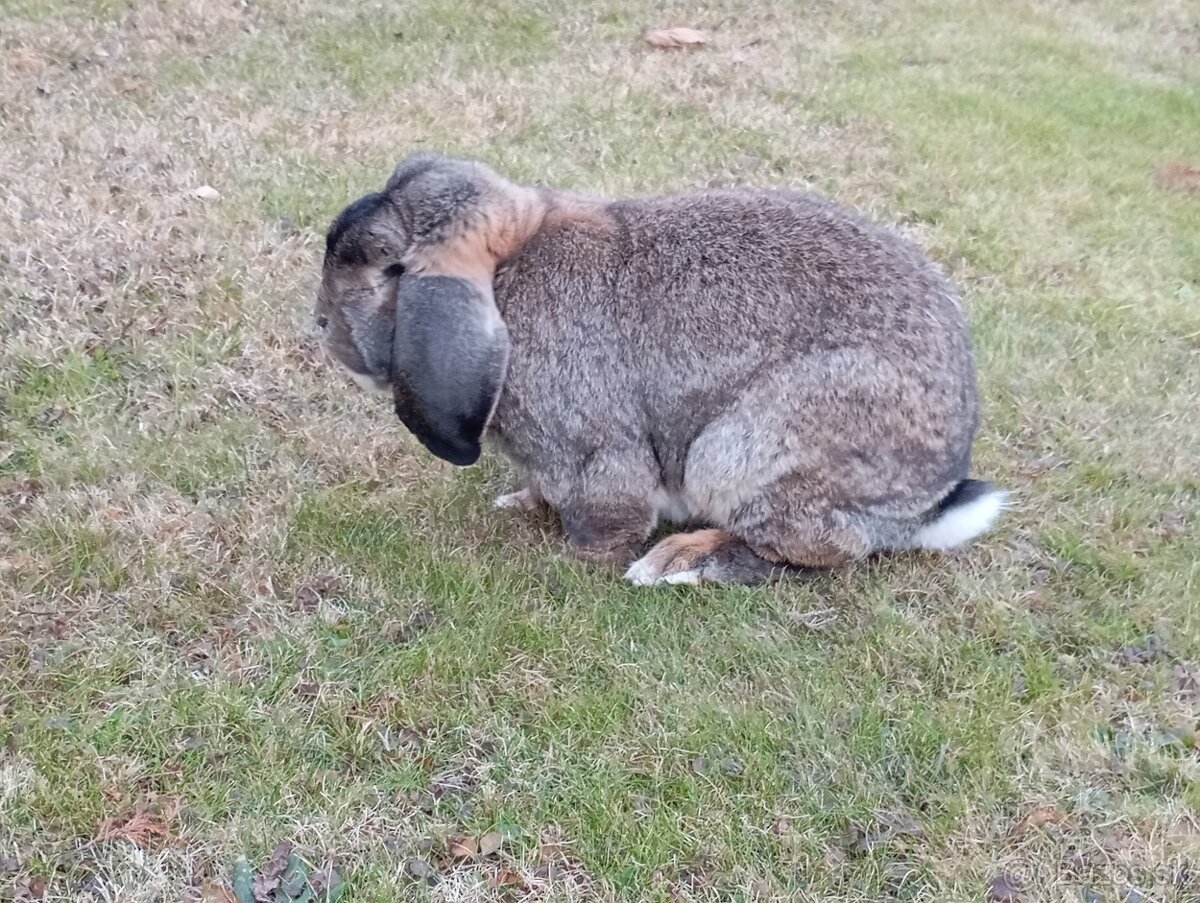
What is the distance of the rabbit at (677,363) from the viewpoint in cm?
375

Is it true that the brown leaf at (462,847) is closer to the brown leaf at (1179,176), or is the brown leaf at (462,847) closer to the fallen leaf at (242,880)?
the fallen leaf at (242,880)

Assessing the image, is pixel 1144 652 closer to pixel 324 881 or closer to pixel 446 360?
pixel 446 360

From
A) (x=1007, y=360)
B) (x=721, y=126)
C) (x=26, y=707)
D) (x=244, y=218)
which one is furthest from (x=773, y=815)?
(x=721, y=126)

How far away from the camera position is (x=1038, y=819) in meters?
3.17

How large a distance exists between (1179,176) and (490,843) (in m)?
6.80

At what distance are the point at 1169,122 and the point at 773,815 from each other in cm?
741

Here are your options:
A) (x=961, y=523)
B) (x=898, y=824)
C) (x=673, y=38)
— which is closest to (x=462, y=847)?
(x=898, y=824)

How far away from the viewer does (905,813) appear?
3205mm

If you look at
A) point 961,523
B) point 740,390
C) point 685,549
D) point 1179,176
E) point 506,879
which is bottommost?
point 506,879

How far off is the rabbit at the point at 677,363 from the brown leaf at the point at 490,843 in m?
1.14

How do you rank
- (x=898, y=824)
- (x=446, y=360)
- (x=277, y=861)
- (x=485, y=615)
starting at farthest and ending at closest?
(x=485, y=615) → (x=446, y=360) → (x=898, y=824) → (x=277, y=861)

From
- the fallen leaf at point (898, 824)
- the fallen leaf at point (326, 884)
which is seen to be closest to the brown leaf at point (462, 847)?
the fallen leaf at point (326, 884)

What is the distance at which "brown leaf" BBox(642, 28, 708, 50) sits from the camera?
352 inches

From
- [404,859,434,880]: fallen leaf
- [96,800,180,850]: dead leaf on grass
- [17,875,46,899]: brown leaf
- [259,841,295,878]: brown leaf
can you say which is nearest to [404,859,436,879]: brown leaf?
[404,859,434,880]: fallen leaf
